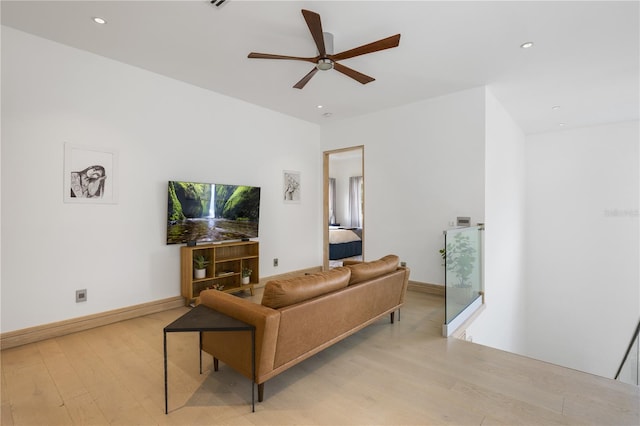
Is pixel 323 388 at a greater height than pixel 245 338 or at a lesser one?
lesser

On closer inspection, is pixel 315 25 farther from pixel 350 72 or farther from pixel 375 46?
pixel 350 72

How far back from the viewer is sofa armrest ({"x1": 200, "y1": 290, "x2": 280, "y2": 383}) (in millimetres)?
2094

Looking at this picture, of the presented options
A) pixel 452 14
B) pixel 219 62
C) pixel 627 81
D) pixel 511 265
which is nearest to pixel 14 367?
pixel 219 62

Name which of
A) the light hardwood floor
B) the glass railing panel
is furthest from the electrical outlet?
the glass railing panel

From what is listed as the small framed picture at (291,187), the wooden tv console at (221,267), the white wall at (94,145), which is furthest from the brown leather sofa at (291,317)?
the small framed picture at (291,187)

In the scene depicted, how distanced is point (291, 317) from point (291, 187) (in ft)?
12.7

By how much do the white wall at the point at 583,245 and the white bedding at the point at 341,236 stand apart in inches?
160

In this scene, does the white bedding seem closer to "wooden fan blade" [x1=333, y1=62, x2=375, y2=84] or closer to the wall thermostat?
the wall thermostat

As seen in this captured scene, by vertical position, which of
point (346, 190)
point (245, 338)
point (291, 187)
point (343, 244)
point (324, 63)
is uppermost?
point (324, 63)

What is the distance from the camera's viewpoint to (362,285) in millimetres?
2959

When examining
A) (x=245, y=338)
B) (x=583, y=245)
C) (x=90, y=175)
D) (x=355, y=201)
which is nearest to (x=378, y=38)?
(x=245, y=338)

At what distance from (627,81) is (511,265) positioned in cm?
329

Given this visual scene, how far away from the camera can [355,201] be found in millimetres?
10703

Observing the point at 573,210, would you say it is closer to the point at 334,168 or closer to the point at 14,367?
the point at 334,168
